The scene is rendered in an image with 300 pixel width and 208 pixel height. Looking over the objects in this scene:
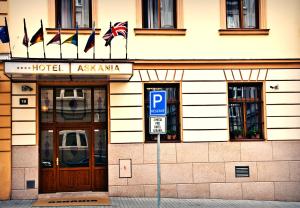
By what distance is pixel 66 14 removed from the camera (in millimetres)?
13414

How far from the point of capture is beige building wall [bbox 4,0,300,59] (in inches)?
508

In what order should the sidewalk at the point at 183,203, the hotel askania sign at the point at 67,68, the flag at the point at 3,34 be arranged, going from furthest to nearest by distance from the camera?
the sidewalk at the point at 183,203 < the flag at the point at 3,34 < the hotel askania sign at the point at 67,68

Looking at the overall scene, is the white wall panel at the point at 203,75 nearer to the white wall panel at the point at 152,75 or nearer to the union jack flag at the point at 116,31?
the white wall panel at the point at 152,75

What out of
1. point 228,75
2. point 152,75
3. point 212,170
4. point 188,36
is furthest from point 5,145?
point 228,75

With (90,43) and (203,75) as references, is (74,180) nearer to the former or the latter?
Answer: (90,43)

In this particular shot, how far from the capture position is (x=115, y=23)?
1298 centimetres

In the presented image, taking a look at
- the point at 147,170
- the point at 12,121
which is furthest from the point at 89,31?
the point at 147,170

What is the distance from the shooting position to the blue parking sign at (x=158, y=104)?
9.78 m

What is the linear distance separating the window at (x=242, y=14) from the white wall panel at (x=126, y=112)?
4.15 metres

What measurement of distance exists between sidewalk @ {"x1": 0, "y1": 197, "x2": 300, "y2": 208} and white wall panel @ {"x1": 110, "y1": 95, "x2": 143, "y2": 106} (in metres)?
2.88

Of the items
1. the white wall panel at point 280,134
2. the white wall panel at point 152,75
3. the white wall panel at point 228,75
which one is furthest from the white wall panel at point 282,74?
the white wall panel at point 152,75

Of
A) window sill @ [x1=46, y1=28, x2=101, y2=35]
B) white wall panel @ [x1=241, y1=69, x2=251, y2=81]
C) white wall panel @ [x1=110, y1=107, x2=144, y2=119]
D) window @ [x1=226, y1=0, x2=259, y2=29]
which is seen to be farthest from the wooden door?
window @ [x1=226, y1=0, x2=259, y2=29]

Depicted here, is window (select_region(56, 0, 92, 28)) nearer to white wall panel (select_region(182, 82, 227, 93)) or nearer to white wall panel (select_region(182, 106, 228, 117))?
white wall panel (select_region(182, 82, 227, 93))

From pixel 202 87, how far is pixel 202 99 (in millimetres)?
381
